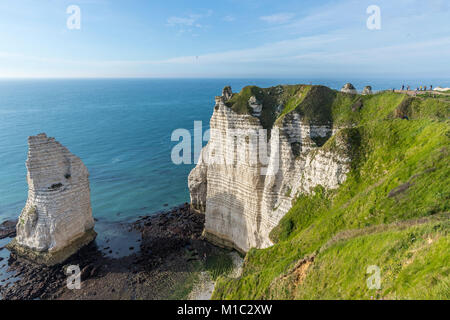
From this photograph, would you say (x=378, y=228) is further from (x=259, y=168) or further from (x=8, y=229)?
(x=8, y=229)

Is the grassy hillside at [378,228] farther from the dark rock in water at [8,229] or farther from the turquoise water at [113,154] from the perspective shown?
the dark rock in water at [8,229]

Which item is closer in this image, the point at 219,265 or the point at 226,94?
the point at 219,265

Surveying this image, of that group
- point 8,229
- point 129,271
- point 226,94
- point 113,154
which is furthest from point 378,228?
point 113,154

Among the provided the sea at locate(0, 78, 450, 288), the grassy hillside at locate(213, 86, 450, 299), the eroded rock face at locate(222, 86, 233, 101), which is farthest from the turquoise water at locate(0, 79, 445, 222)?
the grassy hillside at locate(213, 86, 450, 299)

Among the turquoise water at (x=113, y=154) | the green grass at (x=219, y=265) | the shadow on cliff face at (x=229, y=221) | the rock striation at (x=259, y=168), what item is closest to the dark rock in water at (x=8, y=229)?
the turquoise water at (x=113, y=154)

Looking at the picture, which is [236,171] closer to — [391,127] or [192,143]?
[391,127]
